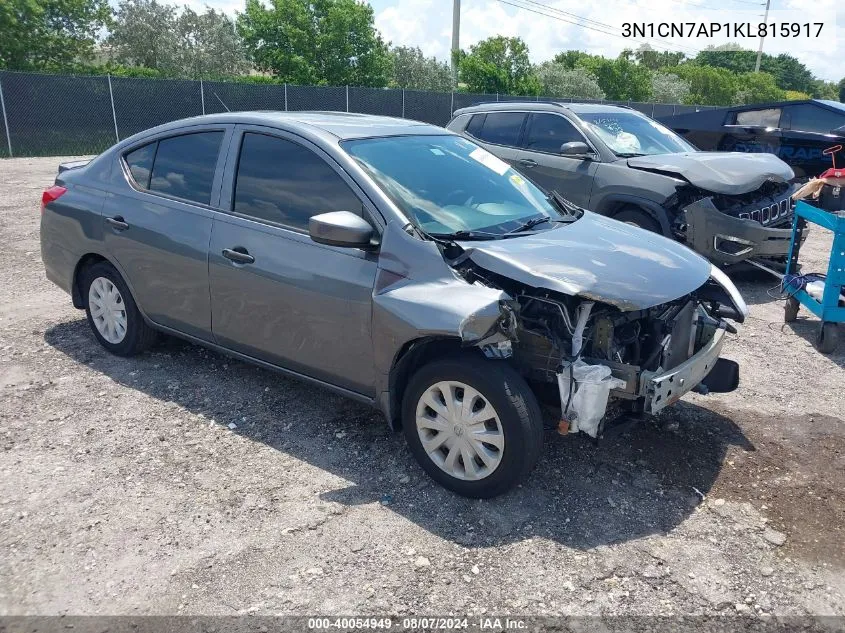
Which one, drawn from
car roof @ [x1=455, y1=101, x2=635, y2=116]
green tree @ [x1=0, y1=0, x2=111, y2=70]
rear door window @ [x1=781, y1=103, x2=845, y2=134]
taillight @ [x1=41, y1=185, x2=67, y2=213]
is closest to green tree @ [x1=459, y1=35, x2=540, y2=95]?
green tree @ [x1=0, y1=0, x2=111, y2=70]

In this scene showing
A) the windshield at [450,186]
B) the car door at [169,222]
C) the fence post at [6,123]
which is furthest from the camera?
the fence post at [6,123]

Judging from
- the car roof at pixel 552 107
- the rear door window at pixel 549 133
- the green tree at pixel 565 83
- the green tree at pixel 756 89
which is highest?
the green tree at pixel 756 89

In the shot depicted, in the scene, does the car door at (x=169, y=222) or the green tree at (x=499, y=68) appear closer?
the car door at (x=169, y=222)

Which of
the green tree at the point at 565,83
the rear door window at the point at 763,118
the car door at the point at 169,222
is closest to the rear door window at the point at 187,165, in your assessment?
the car door at the point at 169,222

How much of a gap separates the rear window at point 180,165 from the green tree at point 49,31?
79.3 ft

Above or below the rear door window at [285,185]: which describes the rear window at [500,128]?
above

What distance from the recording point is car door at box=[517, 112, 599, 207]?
7.86m

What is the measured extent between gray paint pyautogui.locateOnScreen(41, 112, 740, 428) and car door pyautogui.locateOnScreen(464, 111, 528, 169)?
4091 mm

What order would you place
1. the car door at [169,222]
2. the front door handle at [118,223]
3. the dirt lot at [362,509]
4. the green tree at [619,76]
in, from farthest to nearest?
the green tree at [619,76]
the front door handle at [118,223]
the car door at [169,222]
the dirt lot at [362,509]

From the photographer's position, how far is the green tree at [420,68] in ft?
112

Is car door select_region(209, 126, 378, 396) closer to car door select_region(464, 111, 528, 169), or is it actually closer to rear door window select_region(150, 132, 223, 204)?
rear door window select_region(150, 132, 223, 204)

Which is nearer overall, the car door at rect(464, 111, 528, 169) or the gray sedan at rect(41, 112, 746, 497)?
the gray sedan at rect(41, 112, 746, 497)

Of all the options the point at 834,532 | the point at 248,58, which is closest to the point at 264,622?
the point at 834,532

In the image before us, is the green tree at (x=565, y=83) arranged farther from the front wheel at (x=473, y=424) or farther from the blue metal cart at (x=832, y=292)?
the front wheel at (x=473, y=424)
